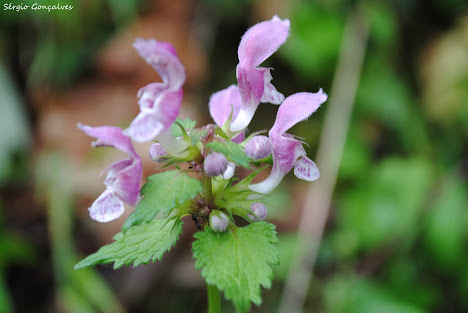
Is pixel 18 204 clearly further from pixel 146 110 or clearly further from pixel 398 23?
pixel 398 23

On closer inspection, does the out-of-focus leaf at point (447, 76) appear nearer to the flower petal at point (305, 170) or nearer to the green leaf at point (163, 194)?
the flower petal at point (305, 170)


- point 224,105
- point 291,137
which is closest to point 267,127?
point 224,105

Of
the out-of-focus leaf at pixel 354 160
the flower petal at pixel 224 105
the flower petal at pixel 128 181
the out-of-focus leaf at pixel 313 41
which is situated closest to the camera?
the flower petal at pixel 128 181

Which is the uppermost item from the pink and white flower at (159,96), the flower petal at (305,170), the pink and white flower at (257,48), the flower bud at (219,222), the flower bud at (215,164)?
the pink and white flower at (257,48)

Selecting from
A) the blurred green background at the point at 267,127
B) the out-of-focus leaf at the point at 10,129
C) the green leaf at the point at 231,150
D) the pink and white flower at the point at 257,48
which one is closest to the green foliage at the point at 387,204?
the blurred green background at the point at 267,127

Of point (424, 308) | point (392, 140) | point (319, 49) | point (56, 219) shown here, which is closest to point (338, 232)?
point (424, 308)

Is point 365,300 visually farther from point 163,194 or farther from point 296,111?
point 163,194
